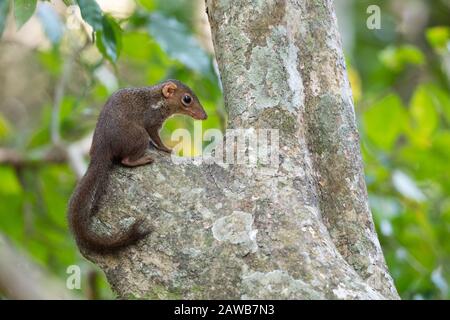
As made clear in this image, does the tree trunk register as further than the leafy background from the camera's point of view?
No

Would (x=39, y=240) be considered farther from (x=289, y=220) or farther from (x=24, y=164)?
(x=289, y=220)

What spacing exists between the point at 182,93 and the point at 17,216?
2.25 m

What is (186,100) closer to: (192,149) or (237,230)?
(192,149)

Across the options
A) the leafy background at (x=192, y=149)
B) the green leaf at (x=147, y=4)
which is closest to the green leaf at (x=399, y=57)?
the leafy background at (x=192, y=149)

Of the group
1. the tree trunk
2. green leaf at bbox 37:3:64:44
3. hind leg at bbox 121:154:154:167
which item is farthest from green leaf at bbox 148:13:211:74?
hind leg at bbox 121:154:154:167

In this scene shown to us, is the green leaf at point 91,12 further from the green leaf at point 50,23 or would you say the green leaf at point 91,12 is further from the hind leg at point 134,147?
the green leaf at point 50,23

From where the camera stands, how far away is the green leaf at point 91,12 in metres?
3.44

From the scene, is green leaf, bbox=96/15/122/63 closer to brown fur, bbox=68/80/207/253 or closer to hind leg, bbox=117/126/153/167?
brown fur, bbox=68/80/207/253

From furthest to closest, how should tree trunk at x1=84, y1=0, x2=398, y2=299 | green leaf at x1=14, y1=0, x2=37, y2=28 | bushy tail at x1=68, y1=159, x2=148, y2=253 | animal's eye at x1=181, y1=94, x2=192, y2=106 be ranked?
animal's eye at x1=181, y1=94, x2=192, y2=106, green leaf at x1=14, y1=0, x2=37, y2=28, bushy tail at x1=68, y1=159, x2=148, y2=253, tree trunk at x1=84, y1=0, x2=398, y2=299

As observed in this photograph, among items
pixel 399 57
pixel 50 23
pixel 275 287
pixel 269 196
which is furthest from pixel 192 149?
pixel 275 287

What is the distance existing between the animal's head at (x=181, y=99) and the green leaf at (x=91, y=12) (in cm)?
97

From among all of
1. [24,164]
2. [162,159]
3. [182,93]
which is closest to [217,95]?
[182,93]

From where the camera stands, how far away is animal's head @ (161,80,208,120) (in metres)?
4.44

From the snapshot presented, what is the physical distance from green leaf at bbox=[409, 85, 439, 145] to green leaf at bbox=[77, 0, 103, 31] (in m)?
3.03
